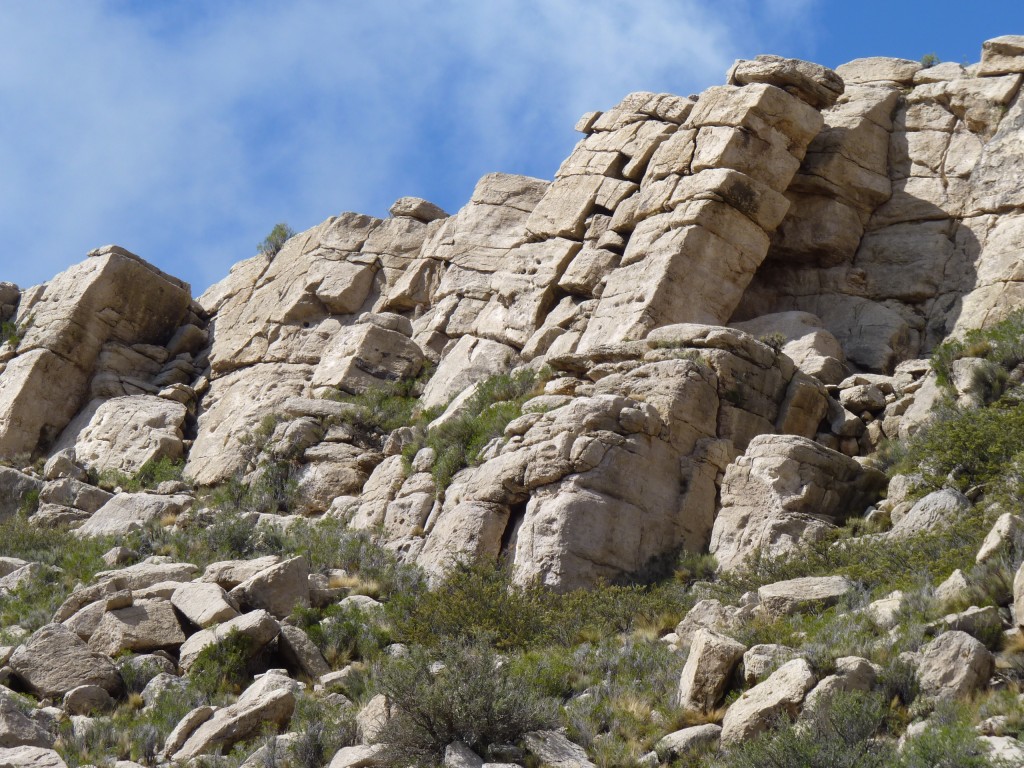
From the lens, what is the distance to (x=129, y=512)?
2023 centimetres

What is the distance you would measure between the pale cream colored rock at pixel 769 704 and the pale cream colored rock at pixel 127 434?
57.5 ft

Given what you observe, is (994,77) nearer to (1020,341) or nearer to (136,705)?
(1020,341)

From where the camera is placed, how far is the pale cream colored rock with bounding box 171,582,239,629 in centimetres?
1323

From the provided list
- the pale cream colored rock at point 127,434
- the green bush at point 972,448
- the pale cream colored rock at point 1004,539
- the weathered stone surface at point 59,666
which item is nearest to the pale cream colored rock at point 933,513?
the green bush at point 972,448

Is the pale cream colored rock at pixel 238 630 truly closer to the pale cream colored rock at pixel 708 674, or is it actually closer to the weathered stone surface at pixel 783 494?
the pale cream colored rock at pixel 708 674

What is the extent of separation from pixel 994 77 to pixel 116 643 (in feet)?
61.7

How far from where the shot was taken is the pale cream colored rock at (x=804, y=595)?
11781 millimetres

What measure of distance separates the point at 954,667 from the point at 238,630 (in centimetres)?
691

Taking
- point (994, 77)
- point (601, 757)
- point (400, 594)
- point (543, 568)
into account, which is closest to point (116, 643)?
point (400, 594)

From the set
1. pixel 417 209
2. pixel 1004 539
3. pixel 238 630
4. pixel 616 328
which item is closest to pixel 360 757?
pixel 238 630

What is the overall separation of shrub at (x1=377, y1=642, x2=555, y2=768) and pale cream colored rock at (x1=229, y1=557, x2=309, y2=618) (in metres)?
3.93

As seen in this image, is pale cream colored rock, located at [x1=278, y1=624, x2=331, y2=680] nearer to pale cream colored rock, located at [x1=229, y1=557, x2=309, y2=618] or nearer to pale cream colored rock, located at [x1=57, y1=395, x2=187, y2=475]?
pale cream colored rock, located at [x1=229, y1=557, x2=309, y2=618]

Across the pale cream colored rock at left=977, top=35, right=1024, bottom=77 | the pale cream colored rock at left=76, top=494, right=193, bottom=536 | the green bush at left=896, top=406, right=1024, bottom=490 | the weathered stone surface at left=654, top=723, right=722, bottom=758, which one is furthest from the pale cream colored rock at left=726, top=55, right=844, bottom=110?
the weathered stone surface at left=654, top=723, right=722, bottom=758

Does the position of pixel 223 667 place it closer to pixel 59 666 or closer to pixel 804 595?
pixel 59 666
